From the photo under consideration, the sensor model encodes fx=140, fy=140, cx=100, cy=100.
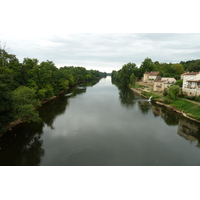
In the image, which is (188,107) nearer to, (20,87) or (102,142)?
(102,142)

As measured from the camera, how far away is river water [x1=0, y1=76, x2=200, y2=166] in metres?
11.7

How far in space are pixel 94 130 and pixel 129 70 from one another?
56.6 meters

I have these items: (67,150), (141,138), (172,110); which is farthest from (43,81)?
(172,110)

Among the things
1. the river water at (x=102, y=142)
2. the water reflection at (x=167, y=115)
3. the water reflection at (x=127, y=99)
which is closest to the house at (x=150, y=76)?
the water reflection at (x=127, y=99)

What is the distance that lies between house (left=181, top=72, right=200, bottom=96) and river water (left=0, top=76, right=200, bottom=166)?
9537 mm

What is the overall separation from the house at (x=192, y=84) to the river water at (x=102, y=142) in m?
9.54

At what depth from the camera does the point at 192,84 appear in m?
29.1

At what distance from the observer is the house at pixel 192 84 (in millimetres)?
27745

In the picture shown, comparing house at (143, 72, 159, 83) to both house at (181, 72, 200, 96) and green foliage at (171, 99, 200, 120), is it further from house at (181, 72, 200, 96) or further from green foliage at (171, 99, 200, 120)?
green foliage at (171, 99, 200, 120)

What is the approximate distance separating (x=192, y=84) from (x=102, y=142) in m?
25.1

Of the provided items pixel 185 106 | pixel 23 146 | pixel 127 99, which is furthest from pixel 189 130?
pixel 23 146

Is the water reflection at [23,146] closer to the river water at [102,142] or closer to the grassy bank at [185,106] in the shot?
the river water at [102,142]

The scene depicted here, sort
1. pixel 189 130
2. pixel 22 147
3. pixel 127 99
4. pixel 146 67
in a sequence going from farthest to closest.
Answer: pixel 146 67, pixel 127 99, pixel 189 130, pixel 22 147

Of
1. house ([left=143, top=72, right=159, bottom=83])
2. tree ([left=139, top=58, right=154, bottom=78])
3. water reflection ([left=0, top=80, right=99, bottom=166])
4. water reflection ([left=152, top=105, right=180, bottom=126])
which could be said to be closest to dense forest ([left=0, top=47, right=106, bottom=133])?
water reflection ([left=0, top=80, right=99, bottom=166])
